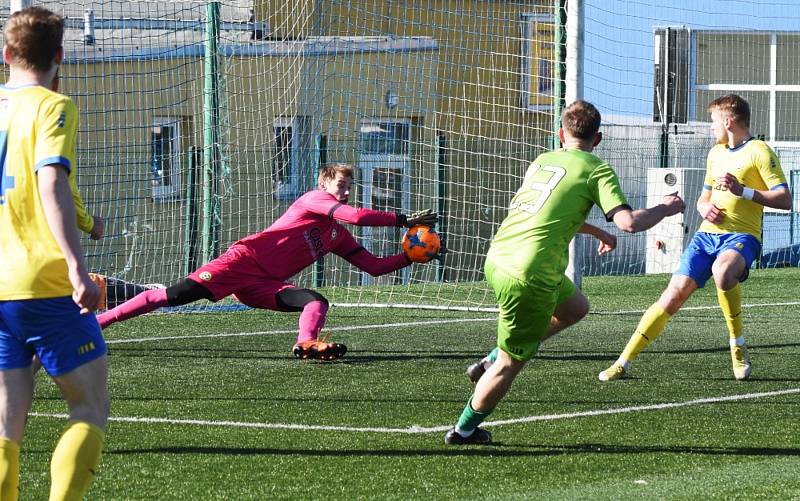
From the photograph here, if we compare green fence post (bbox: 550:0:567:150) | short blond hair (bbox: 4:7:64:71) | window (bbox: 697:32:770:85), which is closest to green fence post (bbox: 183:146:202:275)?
green fence post (bbox: 550:0:567:150)

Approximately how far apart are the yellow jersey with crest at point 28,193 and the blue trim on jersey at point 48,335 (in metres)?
0.04

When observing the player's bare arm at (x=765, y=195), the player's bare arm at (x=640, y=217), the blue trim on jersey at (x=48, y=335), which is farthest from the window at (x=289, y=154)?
the blue trim on jersey at (x=48, y=335)

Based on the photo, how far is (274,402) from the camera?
26.1ft

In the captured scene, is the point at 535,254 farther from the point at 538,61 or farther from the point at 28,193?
the point at 538,61

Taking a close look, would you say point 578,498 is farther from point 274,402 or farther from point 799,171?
point 799,171

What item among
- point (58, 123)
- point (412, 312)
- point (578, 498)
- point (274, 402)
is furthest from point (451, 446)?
point (412, 312)

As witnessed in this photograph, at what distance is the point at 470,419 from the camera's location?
6410 mm

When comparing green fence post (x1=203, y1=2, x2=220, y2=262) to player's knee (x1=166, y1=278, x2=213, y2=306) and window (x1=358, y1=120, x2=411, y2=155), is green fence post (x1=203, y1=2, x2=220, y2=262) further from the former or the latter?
player's knee (x1=166, y1=278, x2=213, y2=306)

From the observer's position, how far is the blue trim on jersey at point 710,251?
28.9ft

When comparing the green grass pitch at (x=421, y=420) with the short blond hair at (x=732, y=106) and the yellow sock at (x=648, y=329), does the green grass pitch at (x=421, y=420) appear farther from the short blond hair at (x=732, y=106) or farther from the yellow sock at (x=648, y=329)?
the short blond hair at (x=732, y=106)

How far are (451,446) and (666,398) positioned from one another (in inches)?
84.1

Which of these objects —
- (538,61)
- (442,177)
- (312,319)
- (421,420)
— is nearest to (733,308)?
(421,420)

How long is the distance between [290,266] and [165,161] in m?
6.56

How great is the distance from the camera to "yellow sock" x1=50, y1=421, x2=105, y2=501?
4289 millimetres
